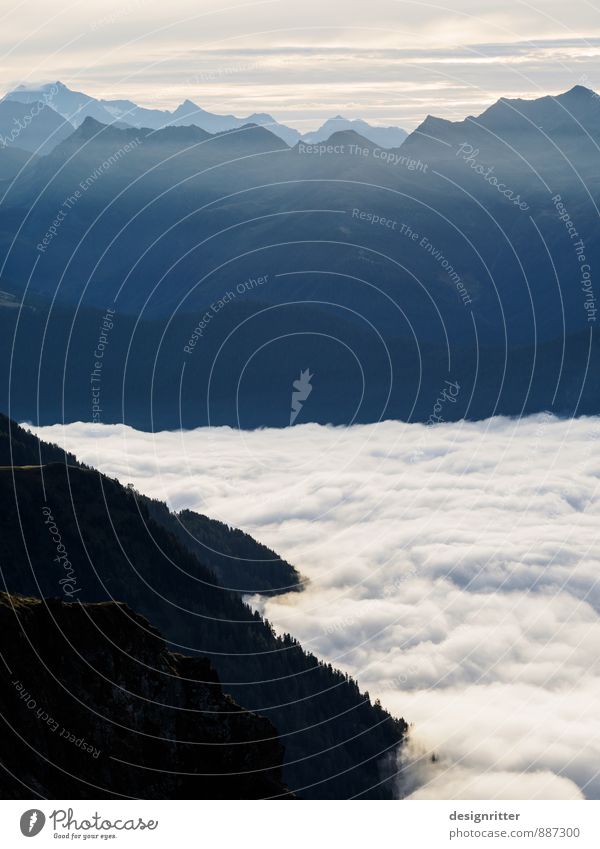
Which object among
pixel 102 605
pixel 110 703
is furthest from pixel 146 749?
pixel 102 605

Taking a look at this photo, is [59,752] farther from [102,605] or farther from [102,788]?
[102,605]

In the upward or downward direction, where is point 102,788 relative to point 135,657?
downward

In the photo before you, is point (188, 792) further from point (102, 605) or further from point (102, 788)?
point (102, 605)

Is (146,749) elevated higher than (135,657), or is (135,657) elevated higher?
(135,657)
